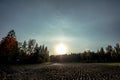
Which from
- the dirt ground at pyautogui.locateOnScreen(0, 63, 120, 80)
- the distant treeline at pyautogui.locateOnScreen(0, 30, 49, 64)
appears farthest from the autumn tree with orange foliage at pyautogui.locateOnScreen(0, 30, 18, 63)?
the dirt ground at pyautogui.locateOnScreen(0, 63, 120, 80)

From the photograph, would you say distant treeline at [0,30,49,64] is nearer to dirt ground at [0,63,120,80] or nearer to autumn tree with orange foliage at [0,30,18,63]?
autumn tree with orange foliage at [0,30,18,63]

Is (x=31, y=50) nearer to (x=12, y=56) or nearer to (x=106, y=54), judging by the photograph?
(x=12, y=56)

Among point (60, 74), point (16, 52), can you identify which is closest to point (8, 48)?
point (16, 52)

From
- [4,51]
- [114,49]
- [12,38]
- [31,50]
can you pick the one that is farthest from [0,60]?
[114,49]

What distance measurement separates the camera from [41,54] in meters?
122

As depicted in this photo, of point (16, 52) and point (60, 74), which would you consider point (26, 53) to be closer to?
point (16, 52)

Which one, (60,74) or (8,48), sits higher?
(8,48)

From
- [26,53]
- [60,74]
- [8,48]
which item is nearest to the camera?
[60,74]

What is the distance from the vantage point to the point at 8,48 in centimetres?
8556

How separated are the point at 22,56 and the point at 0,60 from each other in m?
21.8

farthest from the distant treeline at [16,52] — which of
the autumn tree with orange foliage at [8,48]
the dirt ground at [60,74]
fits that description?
the dirt ground at [60,74]

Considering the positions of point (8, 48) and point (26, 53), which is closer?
point (8, 48)

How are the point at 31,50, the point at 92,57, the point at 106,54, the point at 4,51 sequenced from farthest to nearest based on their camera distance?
the point at 92,57 < the point at 106,54 < the point at 31,50 < the point at 4,51

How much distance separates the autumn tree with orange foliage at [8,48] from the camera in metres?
85.1
